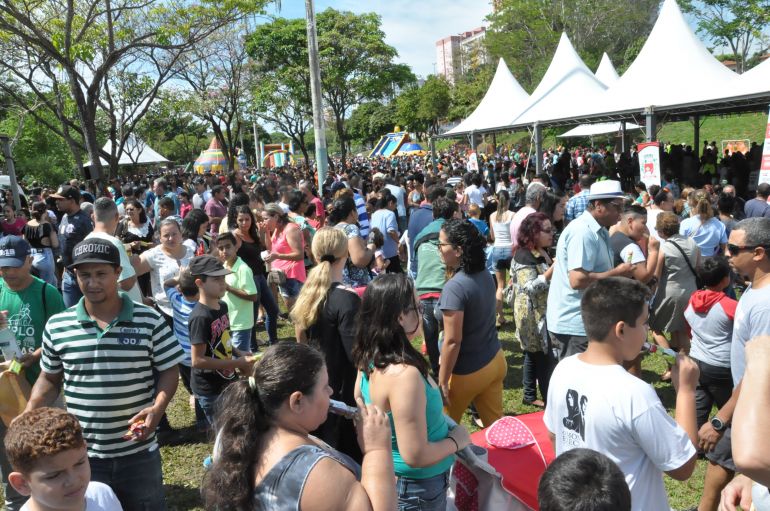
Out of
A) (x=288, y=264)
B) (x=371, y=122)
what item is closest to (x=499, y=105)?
(x=288, y=264)

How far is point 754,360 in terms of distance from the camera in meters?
1.68

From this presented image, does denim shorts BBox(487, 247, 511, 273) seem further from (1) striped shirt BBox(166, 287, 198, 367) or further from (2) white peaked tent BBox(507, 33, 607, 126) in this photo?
(2) white peaked tent BBox(507, 33, 607, 126)

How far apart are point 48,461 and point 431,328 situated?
12.4 feet

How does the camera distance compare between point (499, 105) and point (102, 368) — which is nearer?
point (102, 368)

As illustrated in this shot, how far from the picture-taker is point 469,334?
3750 mm

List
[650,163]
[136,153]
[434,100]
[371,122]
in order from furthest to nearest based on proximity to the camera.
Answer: [371,122] < [434,100] < [136,153] < [650,163]

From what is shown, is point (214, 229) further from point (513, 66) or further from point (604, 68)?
point (513, 66)

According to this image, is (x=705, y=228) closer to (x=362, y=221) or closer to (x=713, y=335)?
(x=713, y=335)

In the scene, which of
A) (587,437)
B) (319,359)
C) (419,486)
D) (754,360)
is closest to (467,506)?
(419,486)

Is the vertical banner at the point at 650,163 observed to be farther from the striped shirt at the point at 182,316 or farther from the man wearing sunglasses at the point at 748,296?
the striped shirt at the point at 182,316

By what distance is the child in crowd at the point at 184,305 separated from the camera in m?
4.70

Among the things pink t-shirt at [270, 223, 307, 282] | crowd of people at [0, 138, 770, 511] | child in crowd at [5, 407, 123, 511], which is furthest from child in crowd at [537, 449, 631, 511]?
pink t-shirt at [270, 223, 307, 282]

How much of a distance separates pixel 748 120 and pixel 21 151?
2102 inches

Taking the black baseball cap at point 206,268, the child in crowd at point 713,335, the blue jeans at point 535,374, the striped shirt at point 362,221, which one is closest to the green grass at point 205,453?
the blue jeans at point 535,374
